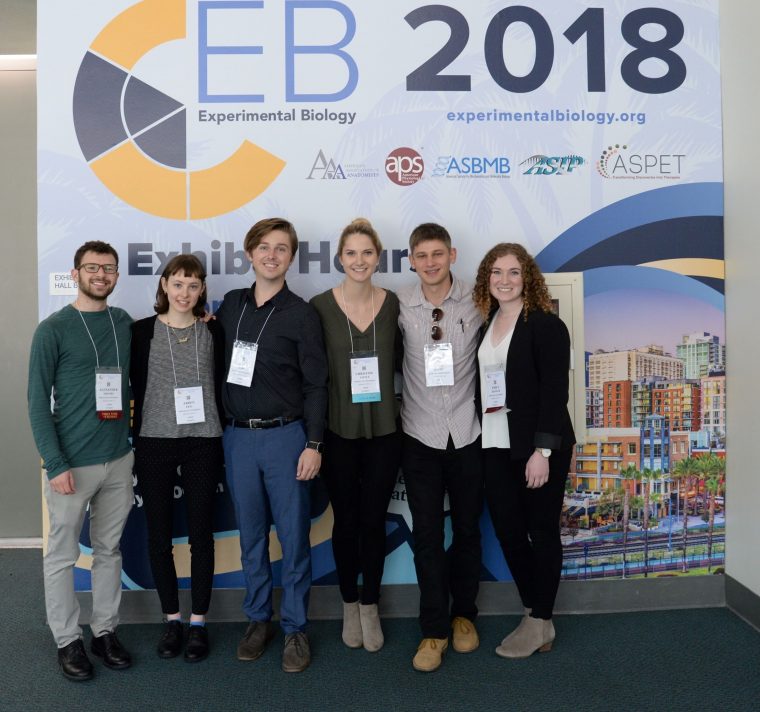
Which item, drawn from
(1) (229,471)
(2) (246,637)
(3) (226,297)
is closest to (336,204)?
(3) (226,297)

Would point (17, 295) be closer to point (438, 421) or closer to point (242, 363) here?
point (242, 363)

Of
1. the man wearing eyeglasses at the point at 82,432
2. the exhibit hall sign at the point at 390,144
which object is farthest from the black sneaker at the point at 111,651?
the exhibit hall sign at the point at 390,144

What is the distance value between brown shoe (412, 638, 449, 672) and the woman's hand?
775mm

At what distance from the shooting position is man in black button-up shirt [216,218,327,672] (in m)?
2.50

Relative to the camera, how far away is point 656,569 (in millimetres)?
3080

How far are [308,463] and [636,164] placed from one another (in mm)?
2191

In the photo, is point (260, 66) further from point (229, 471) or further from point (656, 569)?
point (656, 569)

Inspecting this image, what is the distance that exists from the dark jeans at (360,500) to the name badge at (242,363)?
43 cm

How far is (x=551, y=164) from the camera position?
3025 mm

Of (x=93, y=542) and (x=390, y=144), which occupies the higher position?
(x=390, y=144)

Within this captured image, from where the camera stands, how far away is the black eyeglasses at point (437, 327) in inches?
102

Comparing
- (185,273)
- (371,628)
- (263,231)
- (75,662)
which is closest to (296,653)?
(371,628)

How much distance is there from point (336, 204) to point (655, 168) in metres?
1.62

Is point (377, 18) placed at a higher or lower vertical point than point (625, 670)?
higher
